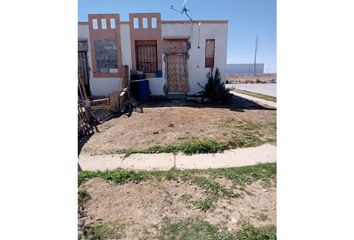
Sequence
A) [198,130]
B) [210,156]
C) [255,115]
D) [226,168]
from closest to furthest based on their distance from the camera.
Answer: [226,168] → [210,156] → [198,130] → [255,115]

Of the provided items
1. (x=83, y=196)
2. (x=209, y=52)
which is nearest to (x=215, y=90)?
(x=209, y=52)

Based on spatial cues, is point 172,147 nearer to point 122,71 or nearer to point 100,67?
point 122,71

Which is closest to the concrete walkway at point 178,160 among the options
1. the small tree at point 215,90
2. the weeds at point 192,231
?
the weeds at point 192,231

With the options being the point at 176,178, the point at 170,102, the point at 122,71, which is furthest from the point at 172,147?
the point at 122,71

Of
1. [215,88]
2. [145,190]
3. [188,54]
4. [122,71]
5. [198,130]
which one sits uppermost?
[188,54]

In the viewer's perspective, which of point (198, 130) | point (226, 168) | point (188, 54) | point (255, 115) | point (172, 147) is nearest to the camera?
point (226, 168)

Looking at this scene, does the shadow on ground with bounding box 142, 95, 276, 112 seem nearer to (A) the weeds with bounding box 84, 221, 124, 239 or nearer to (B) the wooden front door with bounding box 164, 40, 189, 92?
(B) the wooden front door with bounding box 164, 40, 189, 92

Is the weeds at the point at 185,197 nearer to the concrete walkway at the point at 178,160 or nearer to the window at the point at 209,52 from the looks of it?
the concrete walkway at the point at 178,160

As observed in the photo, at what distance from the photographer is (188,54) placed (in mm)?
12734

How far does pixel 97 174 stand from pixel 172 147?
187 cm

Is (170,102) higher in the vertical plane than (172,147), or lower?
higher

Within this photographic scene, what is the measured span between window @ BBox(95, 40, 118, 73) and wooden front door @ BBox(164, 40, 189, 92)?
117 inches

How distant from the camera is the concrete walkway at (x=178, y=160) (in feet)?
14.6

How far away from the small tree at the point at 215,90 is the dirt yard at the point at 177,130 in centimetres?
282
